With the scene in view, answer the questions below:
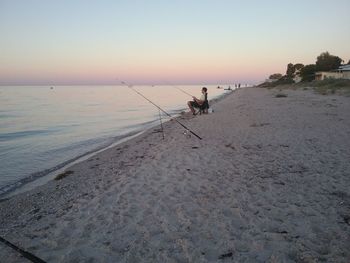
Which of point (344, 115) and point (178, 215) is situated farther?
point (344, 115)

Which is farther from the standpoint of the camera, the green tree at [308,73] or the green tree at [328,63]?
the green tree at [328,63]

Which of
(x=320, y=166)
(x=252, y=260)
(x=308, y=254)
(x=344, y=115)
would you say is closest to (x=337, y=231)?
(x=308, y=254)

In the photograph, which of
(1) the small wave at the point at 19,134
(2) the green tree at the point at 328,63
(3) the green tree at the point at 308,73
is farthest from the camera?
(2) the green tree at the point at 328,63

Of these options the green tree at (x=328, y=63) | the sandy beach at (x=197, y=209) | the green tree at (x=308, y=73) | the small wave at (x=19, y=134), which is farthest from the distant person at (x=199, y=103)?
the green tree at (x=328, y=63)

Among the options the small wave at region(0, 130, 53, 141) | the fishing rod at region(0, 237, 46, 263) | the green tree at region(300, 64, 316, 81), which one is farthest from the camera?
→ the green tree at region(300, 64, 316, 81)

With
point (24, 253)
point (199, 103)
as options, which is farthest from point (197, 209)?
point (199, 103)

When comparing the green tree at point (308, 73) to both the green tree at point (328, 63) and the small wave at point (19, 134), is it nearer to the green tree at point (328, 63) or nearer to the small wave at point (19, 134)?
the green tree at point (328, 63)

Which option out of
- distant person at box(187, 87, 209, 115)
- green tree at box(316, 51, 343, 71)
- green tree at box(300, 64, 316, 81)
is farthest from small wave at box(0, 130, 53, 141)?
green tree at box(316, 51, 343, 71)

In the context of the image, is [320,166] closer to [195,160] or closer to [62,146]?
[195,160]

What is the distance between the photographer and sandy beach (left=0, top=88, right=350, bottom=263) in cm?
374

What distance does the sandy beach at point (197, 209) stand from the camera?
3.74m

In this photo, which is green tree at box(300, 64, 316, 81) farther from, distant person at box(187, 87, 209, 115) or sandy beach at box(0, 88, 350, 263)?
sandy beach at box(0, 88, 350, 263)

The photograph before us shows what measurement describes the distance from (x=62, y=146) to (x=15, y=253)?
10319 mm

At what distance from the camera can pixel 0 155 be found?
470 inches
